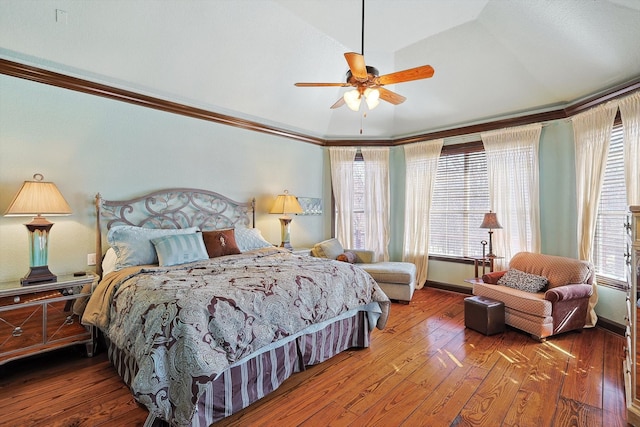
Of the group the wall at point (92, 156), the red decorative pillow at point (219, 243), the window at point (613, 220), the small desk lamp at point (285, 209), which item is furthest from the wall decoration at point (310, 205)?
the window at point (613, 220)

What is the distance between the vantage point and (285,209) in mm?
4754

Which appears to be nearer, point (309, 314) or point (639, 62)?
point (309, 314)

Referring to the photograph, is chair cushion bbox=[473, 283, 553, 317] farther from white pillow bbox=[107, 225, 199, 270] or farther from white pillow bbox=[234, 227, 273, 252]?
white pillow bbox=[107, 225, 199, 270]

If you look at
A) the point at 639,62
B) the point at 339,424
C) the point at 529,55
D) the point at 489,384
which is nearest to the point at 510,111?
the point at 529,55

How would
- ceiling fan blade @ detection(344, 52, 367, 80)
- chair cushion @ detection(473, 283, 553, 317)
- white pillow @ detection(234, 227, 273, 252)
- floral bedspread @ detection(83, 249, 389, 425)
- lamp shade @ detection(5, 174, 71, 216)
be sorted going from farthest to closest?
white pillow @ detection(234, 227, 273, 252) < chair cushion @ detection(473, 283, 553, 317) < lamp shade @ detection(5, 174, 71, 216) < ceiling fan blade @ detection(344, 52, 367, 80) < floral bedspread @ detection(83, 249, 389, 425)

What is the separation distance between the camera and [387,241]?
18.7 ft

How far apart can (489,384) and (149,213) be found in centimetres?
385

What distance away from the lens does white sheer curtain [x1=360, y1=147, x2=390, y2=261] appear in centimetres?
570

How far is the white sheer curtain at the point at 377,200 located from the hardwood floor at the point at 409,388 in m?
2.45

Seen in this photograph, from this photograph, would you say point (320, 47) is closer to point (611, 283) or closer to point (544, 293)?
point (544, 293)

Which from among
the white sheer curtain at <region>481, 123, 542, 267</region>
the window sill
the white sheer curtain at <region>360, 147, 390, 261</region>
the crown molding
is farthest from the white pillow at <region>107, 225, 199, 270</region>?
the window sill

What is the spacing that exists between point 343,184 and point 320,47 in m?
2.41

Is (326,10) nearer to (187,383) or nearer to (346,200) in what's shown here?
(346,200)

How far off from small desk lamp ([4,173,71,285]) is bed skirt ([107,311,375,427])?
2.85 ft
